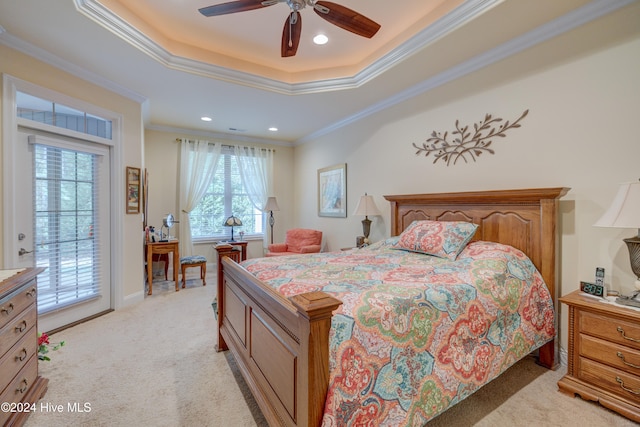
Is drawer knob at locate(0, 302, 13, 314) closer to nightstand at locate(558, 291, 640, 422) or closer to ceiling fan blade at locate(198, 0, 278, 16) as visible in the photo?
ceiling fan blade at locate(198, 0, 278, 16)

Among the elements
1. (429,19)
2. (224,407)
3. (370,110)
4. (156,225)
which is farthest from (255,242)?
(429,19)

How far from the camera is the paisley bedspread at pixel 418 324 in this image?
116 cm

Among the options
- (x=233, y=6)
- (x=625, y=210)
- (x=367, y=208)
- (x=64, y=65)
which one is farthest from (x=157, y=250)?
(x=625, y=210)

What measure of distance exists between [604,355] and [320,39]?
11.1ft

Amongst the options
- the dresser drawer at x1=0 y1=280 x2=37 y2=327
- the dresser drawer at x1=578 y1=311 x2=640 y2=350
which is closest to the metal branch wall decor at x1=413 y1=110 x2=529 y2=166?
the dresser drawer at x1=578 y1=311 x2=640 y2=350

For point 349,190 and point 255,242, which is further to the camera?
point 255,242

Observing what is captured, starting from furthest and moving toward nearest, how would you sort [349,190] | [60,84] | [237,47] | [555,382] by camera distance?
[349,190] < [237,47] < [60,84] < [555,382]

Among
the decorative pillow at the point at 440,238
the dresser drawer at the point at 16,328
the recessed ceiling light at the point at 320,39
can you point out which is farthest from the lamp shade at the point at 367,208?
the dresser drawer at the point at 16,328

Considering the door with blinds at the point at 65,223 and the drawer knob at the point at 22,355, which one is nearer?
the drawer knob at the point at 22,355

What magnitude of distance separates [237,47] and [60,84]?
179cm

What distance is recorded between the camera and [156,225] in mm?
4973

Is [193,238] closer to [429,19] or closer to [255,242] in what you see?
[255,242]

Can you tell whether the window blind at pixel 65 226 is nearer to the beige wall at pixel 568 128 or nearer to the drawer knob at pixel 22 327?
the drawer knob at pixel 22 327

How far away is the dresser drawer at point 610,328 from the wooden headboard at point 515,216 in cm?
34
